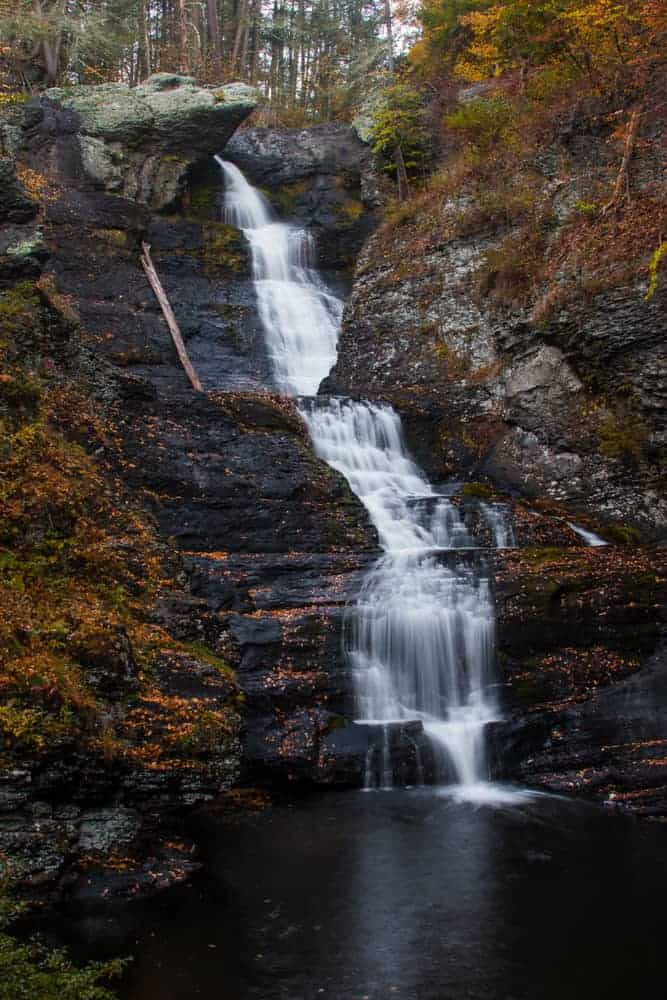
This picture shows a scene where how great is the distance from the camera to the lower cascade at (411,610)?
912 cm

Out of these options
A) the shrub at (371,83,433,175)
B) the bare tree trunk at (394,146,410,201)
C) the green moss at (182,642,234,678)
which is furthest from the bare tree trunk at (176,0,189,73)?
the green moss at (182,642,234,678)

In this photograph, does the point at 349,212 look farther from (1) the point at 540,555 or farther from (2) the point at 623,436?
(1) the point at 540,555

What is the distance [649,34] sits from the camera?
1659cm

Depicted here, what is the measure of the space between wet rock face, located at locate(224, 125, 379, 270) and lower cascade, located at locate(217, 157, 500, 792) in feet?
25.7

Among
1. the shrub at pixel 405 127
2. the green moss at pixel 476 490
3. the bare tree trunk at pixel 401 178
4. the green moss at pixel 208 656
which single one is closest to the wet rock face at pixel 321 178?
the bare tree trunk at pixel 401 178

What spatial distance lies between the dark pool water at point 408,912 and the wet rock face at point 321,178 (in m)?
16.3

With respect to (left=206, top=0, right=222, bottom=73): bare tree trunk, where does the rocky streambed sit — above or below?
below

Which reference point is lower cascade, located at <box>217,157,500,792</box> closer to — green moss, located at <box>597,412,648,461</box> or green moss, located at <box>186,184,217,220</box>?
Result: green moss, located at <box>597,412,648,461</box>

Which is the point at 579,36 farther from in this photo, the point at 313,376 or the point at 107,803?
the point at 107,803

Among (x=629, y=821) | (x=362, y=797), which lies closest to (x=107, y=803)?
(x=362, y=797)

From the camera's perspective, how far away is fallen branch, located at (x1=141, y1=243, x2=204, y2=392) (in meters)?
16.0

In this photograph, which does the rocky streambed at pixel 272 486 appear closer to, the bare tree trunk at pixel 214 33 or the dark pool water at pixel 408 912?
the dark pool water at pixel 408 912

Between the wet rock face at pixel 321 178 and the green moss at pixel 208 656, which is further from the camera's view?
the wet rock face at pixel 321 178

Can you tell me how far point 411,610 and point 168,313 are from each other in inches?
399
